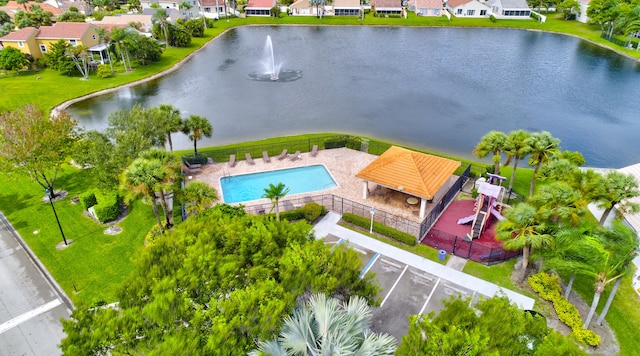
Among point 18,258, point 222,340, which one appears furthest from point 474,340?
point 18,258

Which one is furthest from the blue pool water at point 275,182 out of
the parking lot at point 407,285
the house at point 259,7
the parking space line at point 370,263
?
the house at point 259,7

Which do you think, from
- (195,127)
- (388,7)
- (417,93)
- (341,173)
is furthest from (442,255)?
(388,7)

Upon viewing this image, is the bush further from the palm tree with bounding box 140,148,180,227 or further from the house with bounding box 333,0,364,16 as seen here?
the house with bounding box 333,0,364,16

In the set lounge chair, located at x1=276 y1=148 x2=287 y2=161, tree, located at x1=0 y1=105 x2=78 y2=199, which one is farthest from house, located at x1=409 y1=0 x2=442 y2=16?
tree, located at x1=0 y1=105 x2=78 y2=199

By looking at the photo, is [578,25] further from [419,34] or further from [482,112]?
[482,112]

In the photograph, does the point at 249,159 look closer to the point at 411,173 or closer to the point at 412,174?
the point at 411,173

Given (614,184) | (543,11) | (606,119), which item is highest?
(543,11)
